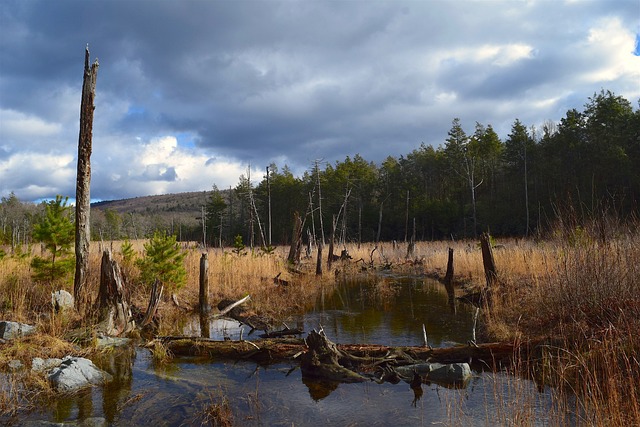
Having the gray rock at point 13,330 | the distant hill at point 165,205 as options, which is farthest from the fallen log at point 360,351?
the distant hill at point 165,205

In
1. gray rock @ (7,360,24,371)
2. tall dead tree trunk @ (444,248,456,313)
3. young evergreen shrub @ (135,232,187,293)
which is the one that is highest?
young evergreen shrub @ (135,232,187,293)

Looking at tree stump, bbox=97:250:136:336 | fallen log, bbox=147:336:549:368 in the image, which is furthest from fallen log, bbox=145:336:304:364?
tree stump, bbox=97:250:136:336

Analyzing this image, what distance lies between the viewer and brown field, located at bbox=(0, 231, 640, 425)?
13.6 feet

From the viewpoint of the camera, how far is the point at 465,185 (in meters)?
47.5

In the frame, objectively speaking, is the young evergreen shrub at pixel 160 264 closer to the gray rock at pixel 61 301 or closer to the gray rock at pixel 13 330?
the gray rock at pixel 61 301

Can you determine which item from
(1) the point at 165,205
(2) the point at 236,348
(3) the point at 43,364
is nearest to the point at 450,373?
(2) the point at 236,348

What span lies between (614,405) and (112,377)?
609cm

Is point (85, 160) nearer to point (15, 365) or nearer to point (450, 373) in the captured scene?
point (15, 365)

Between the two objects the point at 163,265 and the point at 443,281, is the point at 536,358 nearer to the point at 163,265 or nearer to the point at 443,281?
the point at 163,265

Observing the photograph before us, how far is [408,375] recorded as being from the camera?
592cm

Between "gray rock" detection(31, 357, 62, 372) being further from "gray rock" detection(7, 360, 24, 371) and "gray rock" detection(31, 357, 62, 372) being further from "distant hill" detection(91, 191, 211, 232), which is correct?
"distant hill" detection(91, 191, 211, 232)

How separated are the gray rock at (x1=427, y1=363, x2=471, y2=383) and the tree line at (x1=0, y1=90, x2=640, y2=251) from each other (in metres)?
21.6

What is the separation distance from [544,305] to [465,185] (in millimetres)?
41964

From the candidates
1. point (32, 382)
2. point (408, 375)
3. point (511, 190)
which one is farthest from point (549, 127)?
point (32, 382)
